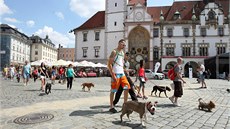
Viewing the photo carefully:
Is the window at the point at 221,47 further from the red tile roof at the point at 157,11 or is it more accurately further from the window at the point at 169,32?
the red tile roof at the point at 157,11

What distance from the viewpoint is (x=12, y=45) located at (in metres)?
74.4

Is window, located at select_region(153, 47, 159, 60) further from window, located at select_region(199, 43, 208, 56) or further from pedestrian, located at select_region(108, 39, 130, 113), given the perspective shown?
pedestrian, located at select_region(108, 39, 130, 113)

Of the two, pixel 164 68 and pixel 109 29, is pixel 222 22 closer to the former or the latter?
pixel 164 68

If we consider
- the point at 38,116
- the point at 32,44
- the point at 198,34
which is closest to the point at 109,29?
the point at 198,34

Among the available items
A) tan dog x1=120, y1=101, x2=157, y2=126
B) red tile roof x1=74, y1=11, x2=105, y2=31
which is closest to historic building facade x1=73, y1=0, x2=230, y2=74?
red tile roof x1=74, y1=11, x2=105, y2=31

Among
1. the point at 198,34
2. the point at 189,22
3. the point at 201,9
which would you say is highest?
the point at 201,9

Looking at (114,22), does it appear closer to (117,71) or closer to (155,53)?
(155,53)

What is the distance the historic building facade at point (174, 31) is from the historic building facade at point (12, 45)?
149 ft

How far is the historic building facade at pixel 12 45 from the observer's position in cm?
7075

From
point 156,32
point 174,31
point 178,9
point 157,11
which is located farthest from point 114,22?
point 178,9

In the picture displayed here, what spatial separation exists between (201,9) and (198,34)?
668 centimetres

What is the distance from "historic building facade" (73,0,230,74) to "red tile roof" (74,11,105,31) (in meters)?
4.60

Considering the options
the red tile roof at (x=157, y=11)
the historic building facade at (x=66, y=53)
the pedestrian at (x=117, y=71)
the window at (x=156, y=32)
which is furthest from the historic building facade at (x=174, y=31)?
the historic building facade at (x=66, y=53)

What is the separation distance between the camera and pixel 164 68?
1587 inches
